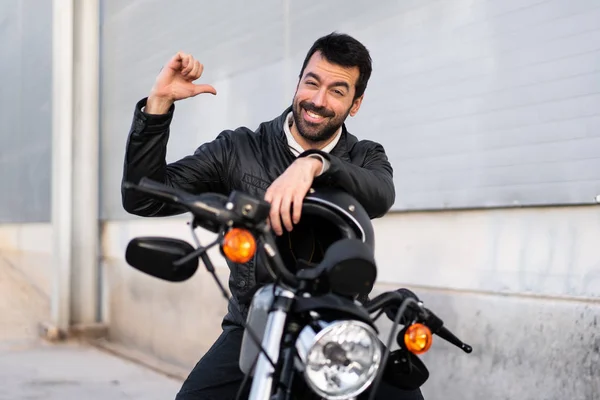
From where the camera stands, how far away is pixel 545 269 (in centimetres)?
377

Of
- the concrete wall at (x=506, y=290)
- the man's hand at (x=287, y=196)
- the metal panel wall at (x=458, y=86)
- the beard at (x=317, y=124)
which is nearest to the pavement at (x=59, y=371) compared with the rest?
the metal panel wall at (x=458, y=86)

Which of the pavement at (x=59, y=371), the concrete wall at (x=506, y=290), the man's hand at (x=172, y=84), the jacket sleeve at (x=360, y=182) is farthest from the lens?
the pavement at (x=59, y=371)

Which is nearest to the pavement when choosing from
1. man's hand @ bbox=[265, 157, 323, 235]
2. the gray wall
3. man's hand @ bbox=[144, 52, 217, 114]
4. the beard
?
the gray wall

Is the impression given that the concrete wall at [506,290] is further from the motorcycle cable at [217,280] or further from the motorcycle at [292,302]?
the motorcycle cable at [217,280]

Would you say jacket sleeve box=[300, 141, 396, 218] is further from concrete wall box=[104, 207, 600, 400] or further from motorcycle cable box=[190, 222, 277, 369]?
concrete wall box=[104, 207, 600, 400]

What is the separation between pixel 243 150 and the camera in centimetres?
255

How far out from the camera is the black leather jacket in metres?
2.09

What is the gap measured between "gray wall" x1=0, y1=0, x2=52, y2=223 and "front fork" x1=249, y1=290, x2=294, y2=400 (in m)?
8.16

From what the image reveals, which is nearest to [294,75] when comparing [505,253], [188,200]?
[505,253]

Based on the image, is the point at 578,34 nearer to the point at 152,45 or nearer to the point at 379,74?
the point at 379,74

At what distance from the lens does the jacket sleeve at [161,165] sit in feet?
6.85

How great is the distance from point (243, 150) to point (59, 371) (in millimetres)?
4862

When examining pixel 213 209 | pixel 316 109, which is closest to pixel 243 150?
pixel 316 109

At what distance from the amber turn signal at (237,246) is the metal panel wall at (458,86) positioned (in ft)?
7.80
